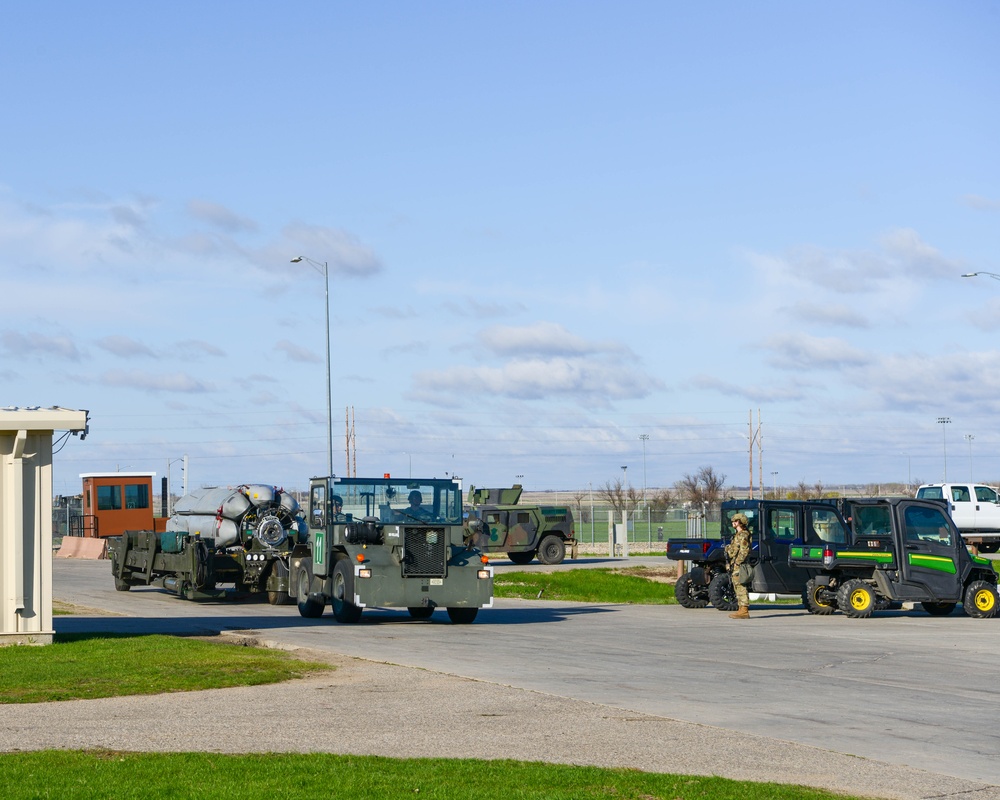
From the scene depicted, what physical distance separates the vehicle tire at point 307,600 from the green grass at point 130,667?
4.80 meters

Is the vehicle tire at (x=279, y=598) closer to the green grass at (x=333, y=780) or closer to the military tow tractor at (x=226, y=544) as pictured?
the military tow tractor at (x=226, y=544)

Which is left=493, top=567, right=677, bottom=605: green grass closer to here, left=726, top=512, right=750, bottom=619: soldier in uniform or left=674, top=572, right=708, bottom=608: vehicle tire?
left=674, top=572, right=708, bottom=608: vehicle tire

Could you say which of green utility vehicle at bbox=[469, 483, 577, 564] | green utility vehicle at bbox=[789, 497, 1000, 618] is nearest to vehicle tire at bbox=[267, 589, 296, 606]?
green utility vehicle at bbox=[789, 497, 1000, 618]

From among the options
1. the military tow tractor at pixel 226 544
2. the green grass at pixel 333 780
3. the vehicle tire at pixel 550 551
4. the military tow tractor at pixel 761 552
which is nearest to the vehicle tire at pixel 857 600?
the military tow tractor at pixel 761 552

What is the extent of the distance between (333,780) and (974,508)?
4347cm

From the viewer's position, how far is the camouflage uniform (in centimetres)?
2375

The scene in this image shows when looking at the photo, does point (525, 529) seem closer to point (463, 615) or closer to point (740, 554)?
point (740, 554)

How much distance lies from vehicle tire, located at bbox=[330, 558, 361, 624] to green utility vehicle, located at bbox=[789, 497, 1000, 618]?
26.1 feet

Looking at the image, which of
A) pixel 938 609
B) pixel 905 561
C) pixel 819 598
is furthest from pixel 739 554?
pixel 938 609

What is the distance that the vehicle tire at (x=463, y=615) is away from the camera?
22016mm

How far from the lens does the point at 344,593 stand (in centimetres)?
2155

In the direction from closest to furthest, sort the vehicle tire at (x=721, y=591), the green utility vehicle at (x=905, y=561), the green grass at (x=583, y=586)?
1. the green utility vehicle at (x=905, y=561)
2. the vehicle tire at (x=721, y=591)
3. the green grass at (x=583, y=586)

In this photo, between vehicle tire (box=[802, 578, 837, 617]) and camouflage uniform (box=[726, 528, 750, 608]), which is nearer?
camouflage uniform (box=[726, 528, 750, 608])

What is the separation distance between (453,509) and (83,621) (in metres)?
6.00
